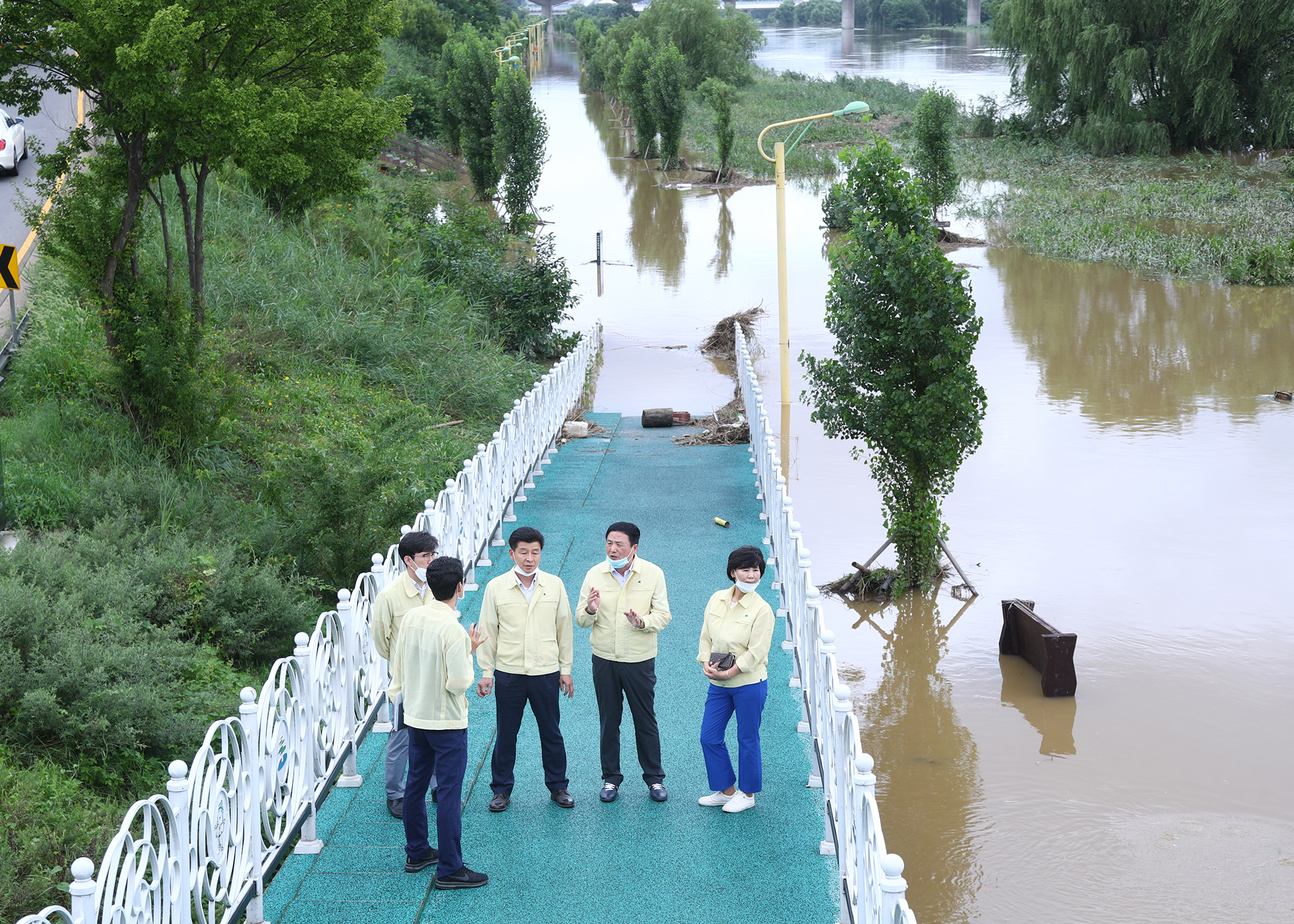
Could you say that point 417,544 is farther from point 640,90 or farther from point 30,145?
point 640,90

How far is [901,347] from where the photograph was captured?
37.4 ft

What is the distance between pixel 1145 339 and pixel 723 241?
16026 millimetres

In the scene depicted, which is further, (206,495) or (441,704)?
(206,495)

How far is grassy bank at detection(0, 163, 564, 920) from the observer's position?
6.51 meters

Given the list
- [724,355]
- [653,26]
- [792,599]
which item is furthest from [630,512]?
[653,26]

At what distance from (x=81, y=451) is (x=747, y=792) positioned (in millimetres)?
7463

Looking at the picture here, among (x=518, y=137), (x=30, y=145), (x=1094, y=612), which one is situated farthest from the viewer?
(x=518, y=137)

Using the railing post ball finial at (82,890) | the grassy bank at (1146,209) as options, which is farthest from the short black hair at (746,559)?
the grassy bank at (1146,209)

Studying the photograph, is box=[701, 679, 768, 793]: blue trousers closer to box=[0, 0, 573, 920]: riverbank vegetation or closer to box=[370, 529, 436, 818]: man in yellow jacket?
box=[370, 529, 436, 818]: man in yellow jacket

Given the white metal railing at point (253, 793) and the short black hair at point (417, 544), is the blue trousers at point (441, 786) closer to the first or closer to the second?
the white metal railing at point (253, 793)

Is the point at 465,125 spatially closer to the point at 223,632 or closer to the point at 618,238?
the point at 618,238

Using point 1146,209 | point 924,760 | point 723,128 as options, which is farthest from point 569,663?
point 723,128

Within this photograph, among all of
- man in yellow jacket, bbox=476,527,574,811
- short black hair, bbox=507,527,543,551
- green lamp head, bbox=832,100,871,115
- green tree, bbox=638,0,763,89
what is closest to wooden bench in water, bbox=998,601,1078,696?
man in yellow jacket, bbox=476,527,574,811

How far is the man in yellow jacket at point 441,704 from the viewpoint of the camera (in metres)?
5.04
